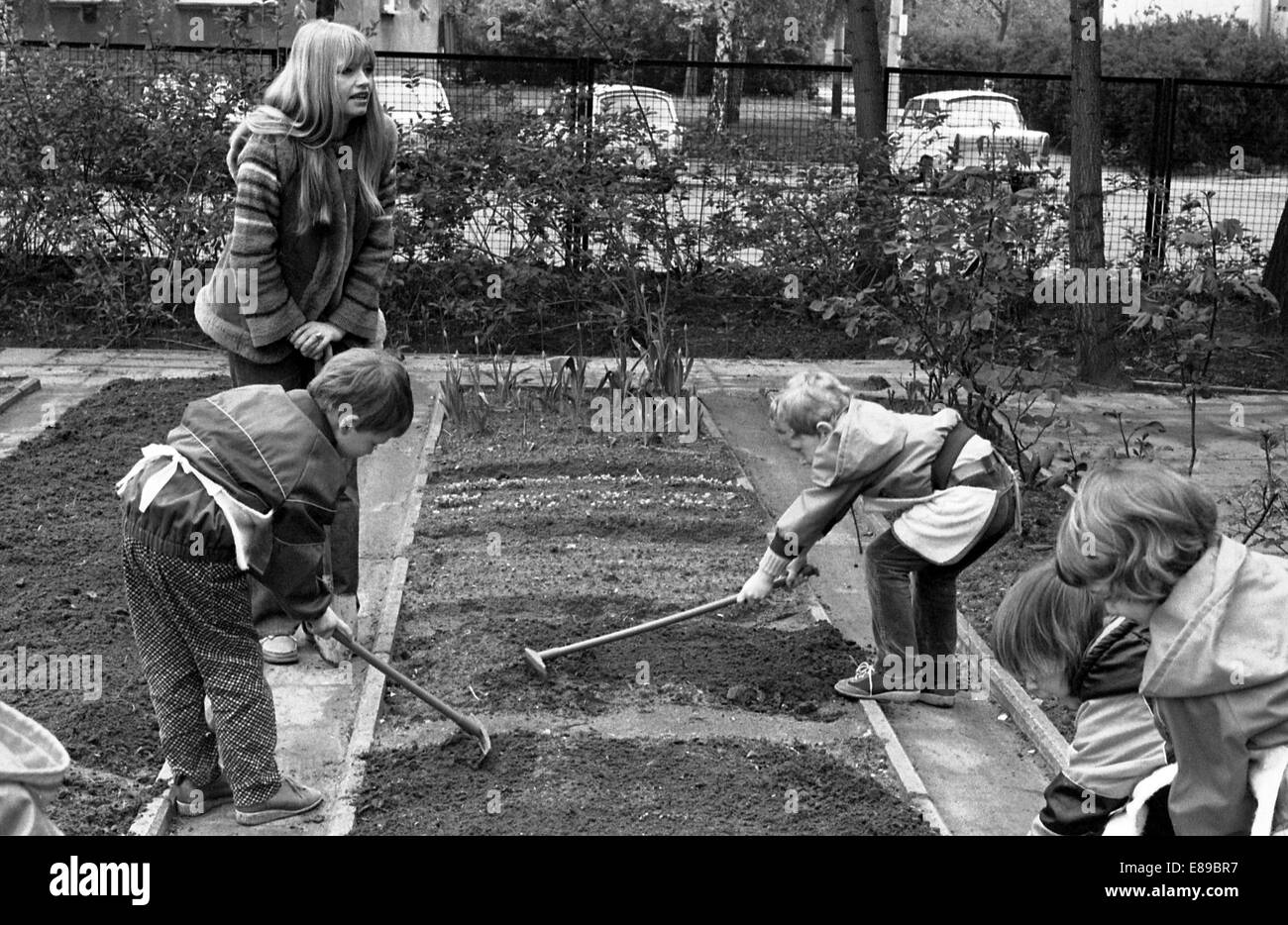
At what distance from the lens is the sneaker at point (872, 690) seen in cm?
480

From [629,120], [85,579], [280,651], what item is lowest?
[280,651]

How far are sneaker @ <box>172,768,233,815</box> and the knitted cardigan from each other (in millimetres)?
1506

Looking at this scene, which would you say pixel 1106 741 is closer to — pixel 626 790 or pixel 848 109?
pixel 626 790

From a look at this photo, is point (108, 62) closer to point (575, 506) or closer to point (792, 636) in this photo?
point (575, 506)

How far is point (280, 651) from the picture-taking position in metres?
4.98

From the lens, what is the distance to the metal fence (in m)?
10.8

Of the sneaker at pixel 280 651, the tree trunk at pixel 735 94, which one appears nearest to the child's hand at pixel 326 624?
the sneaker at pixel 280 651

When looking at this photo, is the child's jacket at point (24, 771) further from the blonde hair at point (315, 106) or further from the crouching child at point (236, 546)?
the blonde hair at point (315, 106)

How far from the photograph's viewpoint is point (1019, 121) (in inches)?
498

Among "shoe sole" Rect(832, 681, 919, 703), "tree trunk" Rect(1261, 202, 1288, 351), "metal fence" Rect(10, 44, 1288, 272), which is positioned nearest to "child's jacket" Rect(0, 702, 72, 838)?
"shoe sole" Rect(832, 681, 919, 703)

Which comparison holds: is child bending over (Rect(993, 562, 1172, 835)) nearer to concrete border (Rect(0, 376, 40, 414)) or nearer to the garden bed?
the garden bed

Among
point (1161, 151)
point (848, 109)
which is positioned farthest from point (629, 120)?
point (1161, 151)

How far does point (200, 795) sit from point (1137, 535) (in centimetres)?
253

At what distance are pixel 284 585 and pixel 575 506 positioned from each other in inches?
118
